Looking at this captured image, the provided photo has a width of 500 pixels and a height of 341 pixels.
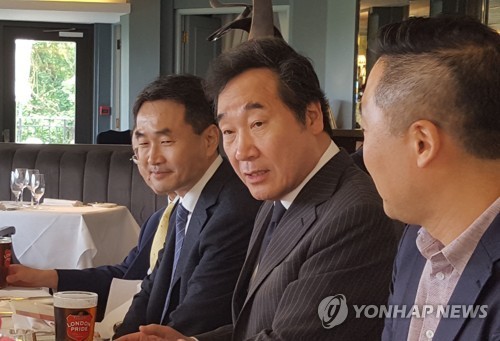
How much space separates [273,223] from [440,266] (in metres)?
0.66

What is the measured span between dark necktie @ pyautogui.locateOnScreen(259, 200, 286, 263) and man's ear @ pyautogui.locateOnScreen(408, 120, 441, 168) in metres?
0.66

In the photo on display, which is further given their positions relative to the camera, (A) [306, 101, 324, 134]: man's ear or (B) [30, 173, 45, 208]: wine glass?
(B) [30, 173, 45, 208]: wine glass

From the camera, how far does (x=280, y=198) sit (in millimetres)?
1688

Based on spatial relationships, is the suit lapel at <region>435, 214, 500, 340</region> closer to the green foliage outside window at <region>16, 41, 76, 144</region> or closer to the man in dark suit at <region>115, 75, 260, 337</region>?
the man in dark suit at <region>115, 75, 260, 337</region>

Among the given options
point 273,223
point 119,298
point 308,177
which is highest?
point 308,177

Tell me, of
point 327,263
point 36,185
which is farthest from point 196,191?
point 36,185

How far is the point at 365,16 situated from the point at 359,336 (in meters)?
7.08

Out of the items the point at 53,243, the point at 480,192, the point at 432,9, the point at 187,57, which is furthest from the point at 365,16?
the point at 480,192

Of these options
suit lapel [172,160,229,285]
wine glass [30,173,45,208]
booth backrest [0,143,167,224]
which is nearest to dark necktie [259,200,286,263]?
suit lapel [172,160,229,285]

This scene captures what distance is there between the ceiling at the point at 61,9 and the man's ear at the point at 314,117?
8459 mm

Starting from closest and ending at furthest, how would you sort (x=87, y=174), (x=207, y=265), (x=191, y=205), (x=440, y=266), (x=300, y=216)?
(x=440, y=266) < (x=300, y=216) < (x=207, y=265) < (x=191, y=205) < (x=87, y=174)

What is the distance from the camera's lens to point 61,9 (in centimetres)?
970

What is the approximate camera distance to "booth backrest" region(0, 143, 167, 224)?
559 cm

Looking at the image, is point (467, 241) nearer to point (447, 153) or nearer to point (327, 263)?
point (447, 153)
